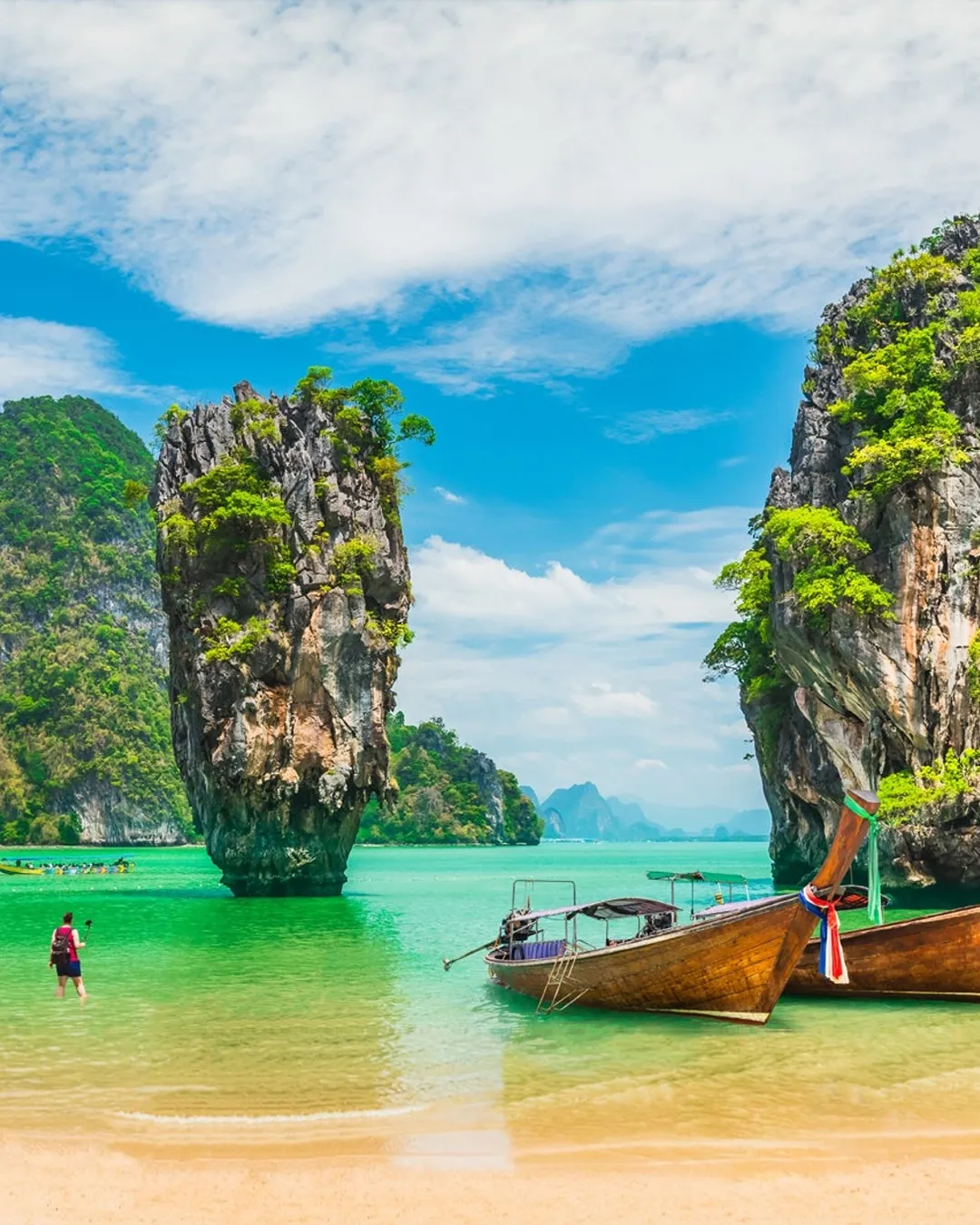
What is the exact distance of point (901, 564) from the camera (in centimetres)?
2836

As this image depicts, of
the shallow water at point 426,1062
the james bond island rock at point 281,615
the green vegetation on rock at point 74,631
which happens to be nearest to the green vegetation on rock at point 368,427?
the james bond island rock at point 281,615

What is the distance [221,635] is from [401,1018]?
20719mm

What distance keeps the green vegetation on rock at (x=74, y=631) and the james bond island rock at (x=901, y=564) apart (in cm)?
6941

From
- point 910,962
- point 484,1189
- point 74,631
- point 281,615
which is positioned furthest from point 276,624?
point 74,631

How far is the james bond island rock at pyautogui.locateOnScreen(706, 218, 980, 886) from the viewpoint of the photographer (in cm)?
2708

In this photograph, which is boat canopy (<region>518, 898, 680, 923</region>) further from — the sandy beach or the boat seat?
the sandy beach

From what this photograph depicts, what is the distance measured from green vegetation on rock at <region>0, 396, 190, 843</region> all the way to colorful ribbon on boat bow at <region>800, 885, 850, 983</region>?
270ft

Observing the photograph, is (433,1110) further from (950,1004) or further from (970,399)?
(970,399)

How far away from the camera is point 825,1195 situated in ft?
25.0

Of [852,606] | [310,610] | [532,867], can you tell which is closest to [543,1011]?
[852,606]

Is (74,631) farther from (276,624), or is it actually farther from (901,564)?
(901,564)

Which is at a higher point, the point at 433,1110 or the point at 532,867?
the point at 433,1110

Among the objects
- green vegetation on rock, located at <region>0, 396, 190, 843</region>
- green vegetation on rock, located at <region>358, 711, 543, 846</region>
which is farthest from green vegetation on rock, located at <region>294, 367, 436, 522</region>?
green vegetation on rock, located at <region>358, 711, 543, 846</region>

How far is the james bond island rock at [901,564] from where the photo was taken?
1066 inches
